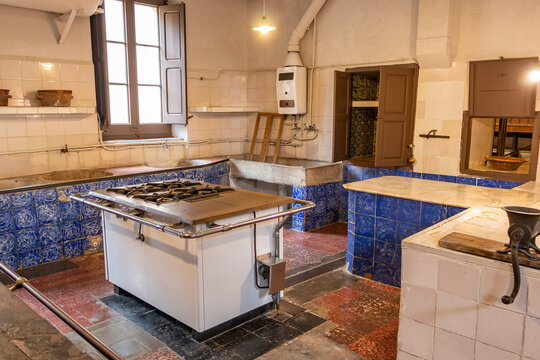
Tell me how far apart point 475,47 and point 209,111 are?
364 cm

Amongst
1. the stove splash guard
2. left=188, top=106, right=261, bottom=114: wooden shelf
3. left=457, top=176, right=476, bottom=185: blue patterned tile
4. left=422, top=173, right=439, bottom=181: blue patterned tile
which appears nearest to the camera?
the stove splash guard

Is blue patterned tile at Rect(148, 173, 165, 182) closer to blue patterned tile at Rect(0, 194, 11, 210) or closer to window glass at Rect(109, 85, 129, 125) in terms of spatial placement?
window glass at Rect(109, 85, 129, 125)

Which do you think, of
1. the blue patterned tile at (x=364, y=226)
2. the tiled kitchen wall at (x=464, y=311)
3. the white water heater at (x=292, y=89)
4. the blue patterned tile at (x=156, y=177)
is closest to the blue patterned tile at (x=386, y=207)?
the blue patterned tile at (x=364, y=226)

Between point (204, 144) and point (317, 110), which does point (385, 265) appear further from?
point (204, 144)

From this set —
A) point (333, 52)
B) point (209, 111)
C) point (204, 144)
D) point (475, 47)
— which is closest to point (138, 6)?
point (209, 111)

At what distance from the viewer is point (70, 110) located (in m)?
4.95

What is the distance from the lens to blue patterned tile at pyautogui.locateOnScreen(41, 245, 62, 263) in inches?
171

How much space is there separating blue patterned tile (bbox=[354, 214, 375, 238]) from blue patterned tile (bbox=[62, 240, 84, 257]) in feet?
9.49

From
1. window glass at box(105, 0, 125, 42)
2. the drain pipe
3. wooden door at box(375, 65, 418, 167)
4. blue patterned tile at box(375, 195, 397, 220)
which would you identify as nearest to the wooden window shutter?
window glass at box(105, 0, 125, 42)

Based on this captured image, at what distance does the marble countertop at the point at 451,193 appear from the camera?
320 centimetres

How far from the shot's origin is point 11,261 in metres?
4.12

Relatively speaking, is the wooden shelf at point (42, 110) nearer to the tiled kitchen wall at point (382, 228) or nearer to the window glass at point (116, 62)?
the window glass at point (116, 62)

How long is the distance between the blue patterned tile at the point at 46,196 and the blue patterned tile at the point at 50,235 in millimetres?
262

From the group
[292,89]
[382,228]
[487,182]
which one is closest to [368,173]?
[487,182]
